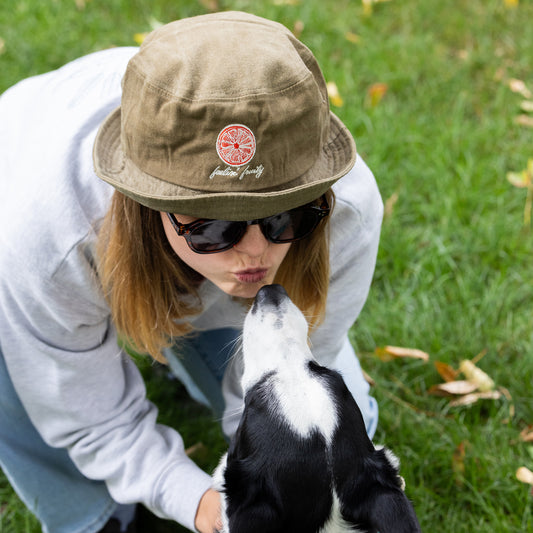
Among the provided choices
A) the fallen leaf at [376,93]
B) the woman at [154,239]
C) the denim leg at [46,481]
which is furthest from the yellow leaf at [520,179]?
the denim leg at [46,481]

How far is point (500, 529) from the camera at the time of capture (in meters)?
2.11

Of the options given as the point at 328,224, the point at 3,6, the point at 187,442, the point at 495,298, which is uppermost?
the point at 328,224

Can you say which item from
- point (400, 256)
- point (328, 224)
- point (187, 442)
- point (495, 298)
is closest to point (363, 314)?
point (400, 256)

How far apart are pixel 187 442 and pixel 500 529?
1088 mm

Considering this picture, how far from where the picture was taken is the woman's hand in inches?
70.0

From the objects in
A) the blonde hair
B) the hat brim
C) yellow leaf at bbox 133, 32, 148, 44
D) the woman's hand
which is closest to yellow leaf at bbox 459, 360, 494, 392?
the blonde hair

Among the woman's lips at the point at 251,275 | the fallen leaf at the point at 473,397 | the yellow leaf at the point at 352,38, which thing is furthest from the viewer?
the yellow leaf at the point at 352,38

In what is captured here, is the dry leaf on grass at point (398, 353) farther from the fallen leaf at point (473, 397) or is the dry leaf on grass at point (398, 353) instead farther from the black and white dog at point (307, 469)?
the black and white dog at point (307, 469)

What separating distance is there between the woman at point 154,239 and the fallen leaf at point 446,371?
0.39 metres

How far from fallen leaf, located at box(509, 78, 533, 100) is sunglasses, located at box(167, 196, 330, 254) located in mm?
2449

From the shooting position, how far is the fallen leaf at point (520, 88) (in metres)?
3.59

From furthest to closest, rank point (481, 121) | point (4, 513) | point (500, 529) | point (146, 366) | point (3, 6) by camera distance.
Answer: point (3, 6) < point (481, 121) < point (146, 366) < point (4, 513) < point (500, 529)

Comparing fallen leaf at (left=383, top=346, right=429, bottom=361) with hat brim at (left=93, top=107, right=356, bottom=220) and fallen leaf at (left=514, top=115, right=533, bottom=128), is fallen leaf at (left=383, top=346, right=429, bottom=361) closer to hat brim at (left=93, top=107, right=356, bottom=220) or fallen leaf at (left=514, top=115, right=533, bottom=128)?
hat brim at (left=93, top=107, right=356, bottom=220)

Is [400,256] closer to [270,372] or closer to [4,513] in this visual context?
[270,372]
